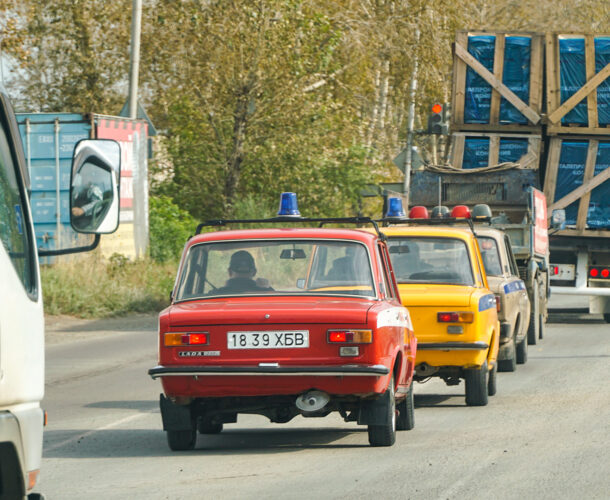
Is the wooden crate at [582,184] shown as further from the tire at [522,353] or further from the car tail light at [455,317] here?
the car tail light at [455,317]

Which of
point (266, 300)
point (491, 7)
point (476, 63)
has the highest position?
point (491, 7)

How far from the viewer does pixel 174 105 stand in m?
32.6

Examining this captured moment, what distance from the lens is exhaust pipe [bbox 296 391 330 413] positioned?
851 centimetres

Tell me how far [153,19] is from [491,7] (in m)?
22.4

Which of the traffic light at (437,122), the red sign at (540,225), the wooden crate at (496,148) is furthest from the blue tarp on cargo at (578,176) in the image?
the traffic light at (437,122)

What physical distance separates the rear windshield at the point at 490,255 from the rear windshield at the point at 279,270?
527cm

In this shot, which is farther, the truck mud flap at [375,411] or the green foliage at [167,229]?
the green foliage at [167,229]

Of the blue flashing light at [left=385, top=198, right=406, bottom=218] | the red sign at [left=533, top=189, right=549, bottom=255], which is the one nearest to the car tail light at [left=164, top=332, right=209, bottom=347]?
the blue flashing light at [left=385, top=198, right=406, bottom=218]

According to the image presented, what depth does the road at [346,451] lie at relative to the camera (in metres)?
7.42

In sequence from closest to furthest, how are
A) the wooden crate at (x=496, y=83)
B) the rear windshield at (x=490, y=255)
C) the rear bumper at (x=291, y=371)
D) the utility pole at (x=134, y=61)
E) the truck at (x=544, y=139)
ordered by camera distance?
1. the rear bumper at (x=291, y=371)
2. the rear windshield at (x=490, y=255)
3. the truck at (x=544, y=139)
4. the wooden crate at (x=496, y=83)
5. the utility pole at (x=134, y=61)

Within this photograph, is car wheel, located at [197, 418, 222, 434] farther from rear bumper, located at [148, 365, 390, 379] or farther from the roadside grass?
the roadside grass

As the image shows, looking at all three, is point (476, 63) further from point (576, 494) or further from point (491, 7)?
point (491, 7)

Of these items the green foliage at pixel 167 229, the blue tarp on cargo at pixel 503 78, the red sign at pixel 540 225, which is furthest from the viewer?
the green foliage at pixel 167 229

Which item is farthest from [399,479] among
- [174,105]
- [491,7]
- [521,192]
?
[491,7]
